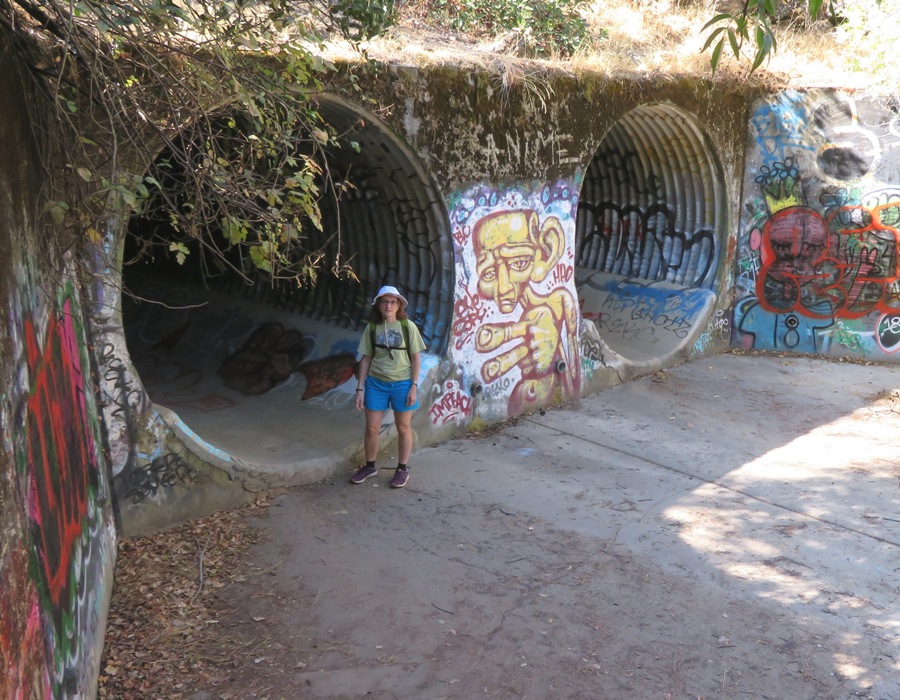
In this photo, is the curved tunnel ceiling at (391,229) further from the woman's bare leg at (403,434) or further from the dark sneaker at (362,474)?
the dark sneaker at (362,474)

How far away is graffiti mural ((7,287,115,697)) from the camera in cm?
330

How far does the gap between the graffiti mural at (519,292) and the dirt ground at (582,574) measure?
0.64m

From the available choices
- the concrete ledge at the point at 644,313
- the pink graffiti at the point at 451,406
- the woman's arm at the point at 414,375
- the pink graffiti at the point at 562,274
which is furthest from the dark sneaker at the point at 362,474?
the concrete ledge at the point at 644,313

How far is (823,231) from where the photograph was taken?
1132cm

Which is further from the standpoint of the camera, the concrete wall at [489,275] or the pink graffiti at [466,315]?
the pink graffiti at [466,315]

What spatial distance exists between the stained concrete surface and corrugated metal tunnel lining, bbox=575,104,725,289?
325 cm

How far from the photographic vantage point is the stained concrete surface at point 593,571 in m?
4.72

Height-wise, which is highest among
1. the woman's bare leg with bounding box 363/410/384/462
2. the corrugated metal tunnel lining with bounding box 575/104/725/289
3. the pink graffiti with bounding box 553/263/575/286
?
the corrugated metal tunnel lining with bounding box 575/104/725/289

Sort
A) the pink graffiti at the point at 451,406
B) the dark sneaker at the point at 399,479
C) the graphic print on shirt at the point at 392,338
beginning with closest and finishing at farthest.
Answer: the graphic print on shirt at the point at 392,338, the dark sneaker at the point at 399,479, the pink graffiti at the point at 451,406

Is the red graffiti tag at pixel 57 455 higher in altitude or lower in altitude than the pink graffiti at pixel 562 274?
lower

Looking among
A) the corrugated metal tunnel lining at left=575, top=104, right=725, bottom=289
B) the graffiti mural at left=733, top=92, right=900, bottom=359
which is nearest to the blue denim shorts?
the corrugated metal tunnel lining at left=575, top=104, right=725, bottom=289

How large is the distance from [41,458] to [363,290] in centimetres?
542

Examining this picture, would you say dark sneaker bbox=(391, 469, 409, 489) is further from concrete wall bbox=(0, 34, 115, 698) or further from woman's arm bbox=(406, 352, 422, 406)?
concrete wall bbox=(0, 34, 115, 698)

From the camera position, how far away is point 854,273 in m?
11.3
